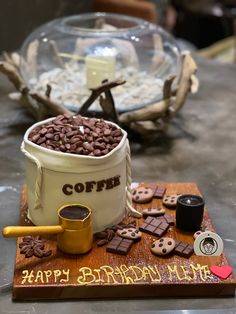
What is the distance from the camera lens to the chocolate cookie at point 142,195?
114 cm

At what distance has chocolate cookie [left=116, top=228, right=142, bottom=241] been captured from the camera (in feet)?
3.29

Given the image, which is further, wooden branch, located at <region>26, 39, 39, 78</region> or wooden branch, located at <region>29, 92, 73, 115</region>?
wooden branch, located at <region>26, 39, 39, 78</region>

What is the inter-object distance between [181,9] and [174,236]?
324cm

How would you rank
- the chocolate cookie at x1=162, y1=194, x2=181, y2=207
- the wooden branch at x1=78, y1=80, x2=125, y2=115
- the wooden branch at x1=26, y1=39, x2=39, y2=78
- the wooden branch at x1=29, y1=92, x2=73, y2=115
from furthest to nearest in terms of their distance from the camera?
the wooden branch at x1=26, y1=39, x2=39, y2=78 < the wooden branch at x1=29, y1=92, x2=73, y2=115 < the wooden branch at x1=78, y1=80, x2=125, y2=115 < the chocolate cookie at x1=162, y1=194, x2=181, y2=207

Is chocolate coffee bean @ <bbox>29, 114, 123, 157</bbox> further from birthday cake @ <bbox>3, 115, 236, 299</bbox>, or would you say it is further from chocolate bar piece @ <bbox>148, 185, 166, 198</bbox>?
chocolate bar piece @ <bbox>148, 185, 166, 198</bbox>

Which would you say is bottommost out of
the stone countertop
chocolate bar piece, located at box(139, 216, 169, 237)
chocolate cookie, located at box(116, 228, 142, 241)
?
the stone countertop

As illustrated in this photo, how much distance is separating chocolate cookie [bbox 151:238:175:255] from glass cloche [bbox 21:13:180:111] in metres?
0.63

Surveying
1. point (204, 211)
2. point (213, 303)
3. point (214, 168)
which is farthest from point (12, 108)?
point (213, 303)

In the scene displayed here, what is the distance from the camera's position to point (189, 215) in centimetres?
103

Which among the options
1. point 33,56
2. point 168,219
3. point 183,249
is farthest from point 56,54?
point 183,249

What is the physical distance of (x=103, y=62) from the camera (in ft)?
5.21

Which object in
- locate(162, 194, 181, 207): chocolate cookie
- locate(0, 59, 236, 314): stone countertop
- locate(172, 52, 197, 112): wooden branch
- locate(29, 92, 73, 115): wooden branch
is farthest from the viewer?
locate(172, 52, 197, 112): wooden branch

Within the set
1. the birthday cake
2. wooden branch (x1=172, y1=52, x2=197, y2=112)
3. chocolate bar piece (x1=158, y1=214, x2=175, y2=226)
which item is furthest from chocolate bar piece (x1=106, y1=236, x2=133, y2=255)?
wooden branch (x1=172, y1=52, x2=197, y2=112)

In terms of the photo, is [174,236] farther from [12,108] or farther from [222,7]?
[222,7]
